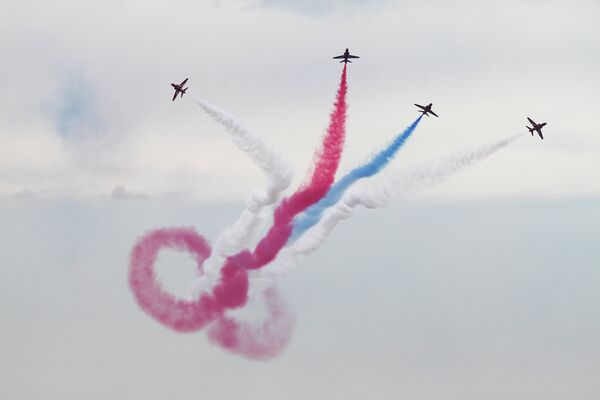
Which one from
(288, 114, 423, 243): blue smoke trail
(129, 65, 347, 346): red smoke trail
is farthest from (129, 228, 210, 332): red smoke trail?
(288, 114, 423, 243): blue smoke trail

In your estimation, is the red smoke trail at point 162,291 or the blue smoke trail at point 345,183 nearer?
the blue smoke trail at point 345,183

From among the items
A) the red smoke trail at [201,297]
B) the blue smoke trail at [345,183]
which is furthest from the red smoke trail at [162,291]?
the blue smoke trail at [345,183]

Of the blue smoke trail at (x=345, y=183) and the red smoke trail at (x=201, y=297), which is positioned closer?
the blue smoke trail at (x=345, y=183)

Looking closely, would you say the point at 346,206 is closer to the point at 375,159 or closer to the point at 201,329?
the point at 375,159

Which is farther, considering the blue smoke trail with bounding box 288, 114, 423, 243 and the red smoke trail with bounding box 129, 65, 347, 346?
the red smoke trail with bounding box 129, 65, 347, 346

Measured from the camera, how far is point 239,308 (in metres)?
129

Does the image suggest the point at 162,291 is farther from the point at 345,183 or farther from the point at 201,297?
the point at 345,183

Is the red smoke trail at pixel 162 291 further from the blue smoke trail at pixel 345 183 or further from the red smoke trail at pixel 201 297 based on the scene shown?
the blue smoke trail at pixel 345 183

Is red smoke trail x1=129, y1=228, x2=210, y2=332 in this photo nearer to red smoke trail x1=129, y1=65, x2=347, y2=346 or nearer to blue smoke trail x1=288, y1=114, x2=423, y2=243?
red smoke trail x1=129, y1=65, x2=347, y2=346

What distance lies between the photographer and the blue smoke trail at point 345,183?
116 meters

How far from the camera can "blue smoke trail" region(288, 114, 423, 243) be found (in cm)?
11612

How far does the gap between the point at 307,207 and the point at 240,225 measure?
6754 millimetres

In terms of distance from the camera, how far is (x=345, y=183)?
118 m

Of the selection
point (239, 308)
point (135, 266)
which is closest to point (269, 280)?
point (239, 308)
